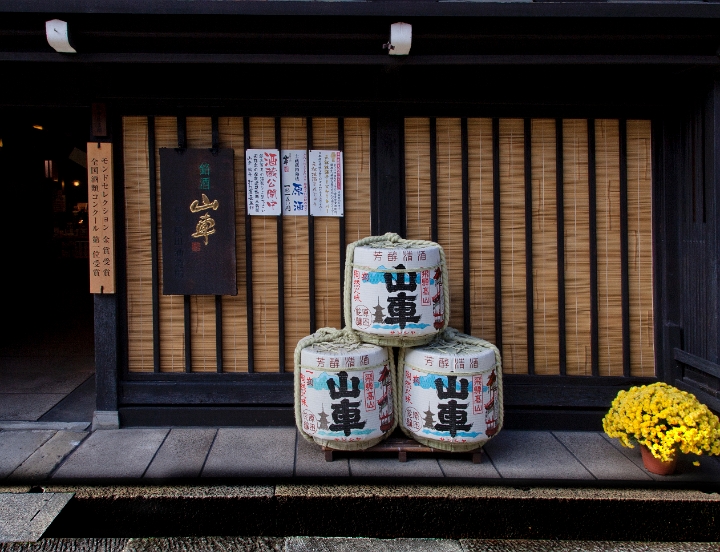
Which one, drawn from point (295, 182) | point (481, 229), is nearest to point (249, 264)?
point (295, 182)

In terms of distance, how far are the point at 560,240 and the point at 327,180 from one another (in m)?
2.71

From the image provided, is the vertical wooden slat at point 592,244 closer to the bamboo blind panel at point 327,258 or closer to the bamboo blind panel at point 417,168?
the bamboo blind panel at point 417,168

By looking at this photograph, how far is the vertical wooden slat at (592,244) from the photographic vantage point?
6.46m

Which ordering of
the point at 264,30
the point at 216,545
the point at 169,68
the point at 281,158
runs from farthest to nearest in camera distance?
1. the point at 281,158
2. the point at 169,68
3. the point at 264,30
4. the point at 216,545

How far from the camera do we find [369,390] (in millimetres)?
5379

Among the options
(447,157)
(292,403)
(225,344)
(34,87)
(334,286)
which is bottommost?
(292,403)

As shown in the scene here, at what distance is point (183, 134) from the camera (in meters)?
6.39

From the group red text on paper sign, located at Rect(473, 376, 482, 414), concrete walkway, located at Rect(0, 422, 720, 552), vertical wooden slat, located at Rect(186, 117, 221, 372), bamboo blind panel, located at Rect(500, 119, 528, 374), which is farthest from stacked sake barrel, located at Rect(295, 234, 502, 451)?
vertical wooden slat, located at Rect(186, 117, 221, 372)

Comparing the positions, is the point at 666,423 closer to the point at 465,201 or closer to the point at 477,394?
the point at 477,394

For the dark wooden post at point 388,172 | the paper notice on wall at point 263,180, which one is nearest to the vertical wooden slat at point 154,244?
the paper notice on wall at point 263,180

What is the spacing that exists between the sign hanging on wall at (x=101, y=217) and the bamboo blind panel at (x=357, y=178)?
8.52 ft

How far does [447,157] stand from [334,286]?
1935 millimetres

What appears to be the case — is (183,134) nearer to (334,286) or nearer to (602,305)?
(334,286)

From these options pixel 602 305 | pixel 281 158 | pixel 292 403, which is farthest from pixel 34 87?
pixel 602 305
